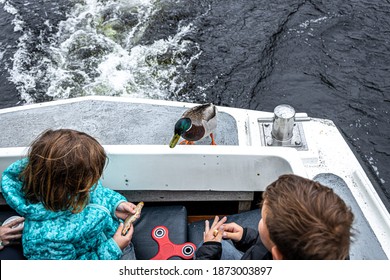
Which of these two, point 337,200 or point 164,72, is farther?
point 164,72

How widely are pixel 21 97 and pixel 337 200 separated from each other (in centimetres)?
532

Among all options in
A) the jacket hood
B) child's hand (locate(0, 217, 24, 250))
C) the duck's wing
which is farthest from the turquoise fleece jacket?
the duck's wing

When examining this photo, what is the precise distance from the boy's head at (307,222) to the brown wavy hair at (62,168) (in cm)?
68

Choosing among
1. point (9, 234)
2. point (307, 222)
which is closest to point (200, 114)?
point (9, 234)

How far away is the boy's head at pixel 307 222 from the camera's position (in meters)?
1.27

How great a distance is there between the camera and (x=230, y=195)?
2.46 metres

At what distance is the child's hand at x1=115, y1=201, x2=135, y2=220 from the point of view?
208 centimetres

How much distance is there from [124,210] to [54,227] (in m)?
0.42

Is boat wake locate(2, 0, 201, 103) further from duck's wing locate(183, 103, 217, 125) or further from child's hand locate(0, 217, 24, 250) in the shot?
child's hand locate(0, 217, 24, 250)

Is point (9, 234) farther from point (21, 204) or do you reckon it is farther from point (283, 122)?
point (283, 122)

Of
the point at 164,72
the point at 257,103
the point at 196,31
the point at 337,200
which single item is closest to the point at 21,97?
the point at 164,72

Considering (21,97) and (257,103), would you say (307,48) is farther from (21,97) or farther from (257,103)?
(21,97)

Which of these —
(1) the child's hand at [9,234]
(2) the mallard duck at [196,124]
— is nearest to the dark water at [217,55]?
(2) the mallard duck at [196,124]

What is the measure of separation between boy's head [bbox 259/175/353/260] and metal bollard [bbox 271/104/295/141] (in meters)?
1.30
